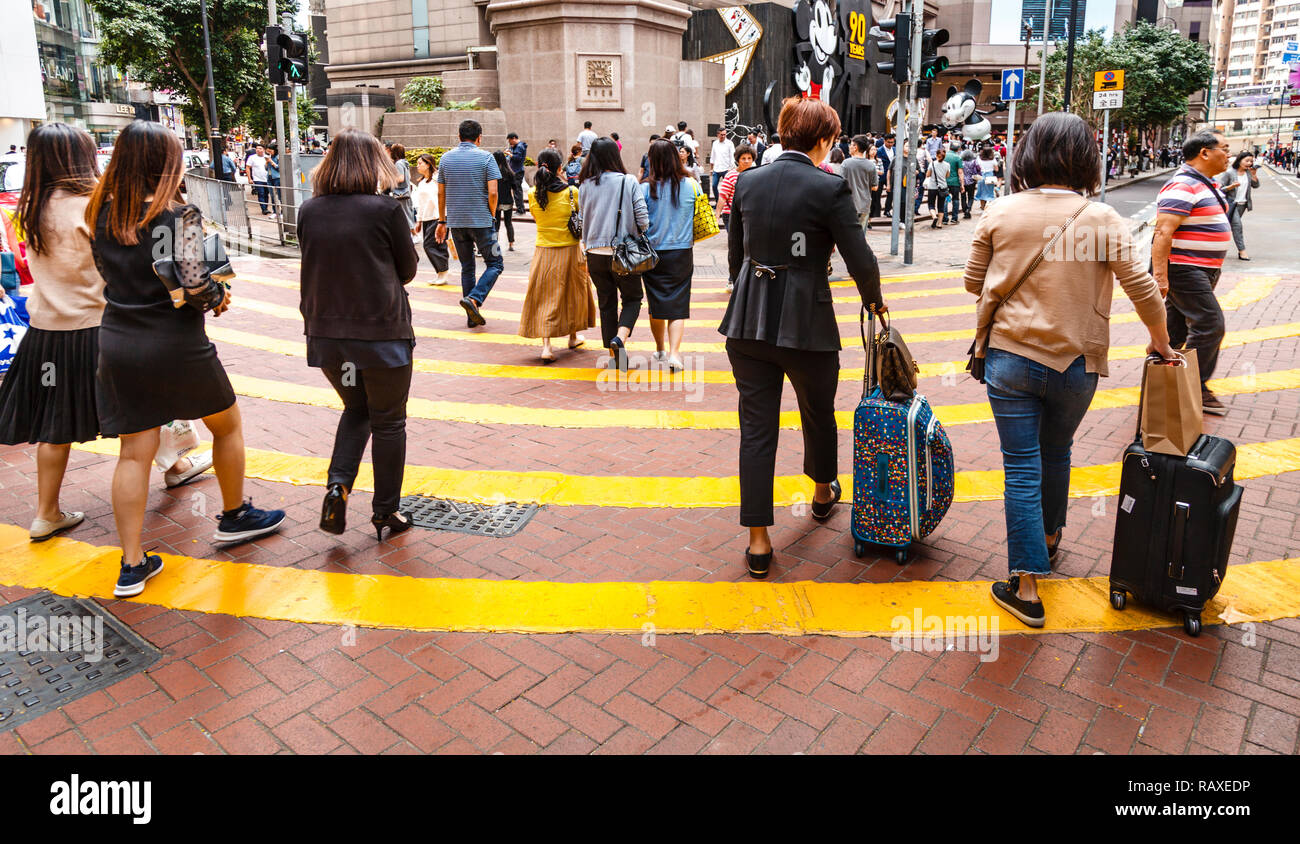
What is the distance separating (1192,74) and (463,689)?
2197 inches

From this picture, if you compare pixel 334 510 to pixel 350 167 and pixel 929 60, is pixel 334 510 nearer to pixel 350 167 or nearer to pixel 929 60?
pixel 350 167

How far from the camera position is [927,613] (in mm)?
3963

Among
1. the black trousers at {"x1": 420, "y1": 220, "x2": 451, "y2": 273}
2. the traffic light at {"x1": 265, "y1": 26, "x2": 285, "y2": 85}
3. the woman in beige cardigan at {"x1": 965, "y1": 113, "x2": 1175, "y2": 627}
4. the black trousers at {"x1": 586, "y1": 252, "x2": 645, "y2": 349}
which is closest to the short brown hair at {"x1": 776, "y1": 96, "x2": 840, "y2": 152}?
the woman in beige cardigan at {"x1": 965, "y1": 113, "x2": 1175, "y2": 627}

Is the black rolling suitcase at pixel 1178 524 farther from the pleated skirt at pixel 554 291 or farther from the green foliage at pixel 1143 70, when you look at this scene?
the green foliage at pixel 1143 70

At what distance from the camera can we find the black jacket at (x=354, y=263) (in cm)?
422

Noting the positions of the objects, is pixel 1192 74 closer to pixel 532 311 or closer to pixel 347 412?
pixel 532 311

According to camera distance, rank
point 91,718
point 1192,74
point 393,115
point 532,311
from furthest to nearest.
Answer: point 1192,74
point 393,115
point 532,311
point 91,718

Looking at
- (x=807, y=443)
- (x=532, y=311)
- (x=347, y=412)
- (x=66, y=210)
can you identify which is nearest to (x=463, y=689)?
(x=347, y=412)

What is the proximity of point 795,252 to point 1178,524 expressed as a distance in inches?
74.2

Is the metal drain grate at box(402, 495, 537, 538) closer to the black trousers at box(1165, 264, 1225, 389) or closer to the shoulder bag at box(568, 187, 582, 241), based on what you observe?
the shoulder bag at box(568, 187, 582, 241)

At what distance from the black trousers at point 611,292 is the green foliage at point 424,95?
67.8ft

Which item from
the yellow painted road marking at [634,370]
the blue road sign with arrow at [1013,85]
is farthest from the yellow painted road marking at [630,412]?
the blue road sign with arrow at [1013,85]

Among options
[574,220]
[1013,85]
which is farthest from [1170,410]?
[1013,85]

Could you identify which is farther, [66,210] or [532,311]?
[532,311]
